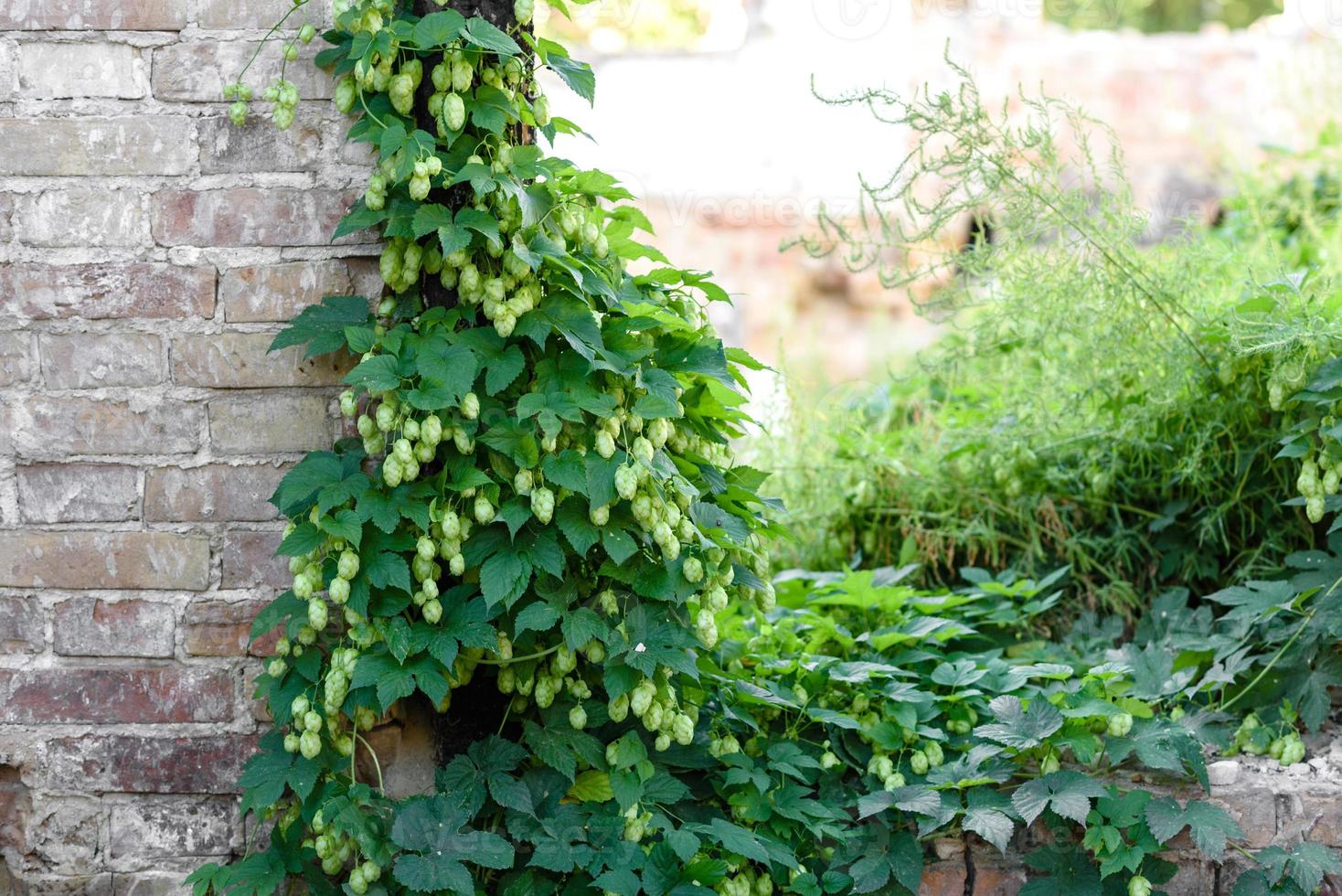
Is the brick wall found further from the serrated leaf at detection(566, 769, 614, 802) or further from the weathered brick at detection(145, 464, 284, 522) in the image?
the serrated leaf at detection(566, 769, 614, 802)

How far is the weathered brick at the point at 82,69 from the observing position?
1.76 meters

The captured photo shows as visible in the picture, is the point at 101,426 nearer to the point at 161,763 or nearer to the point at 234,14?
the point at 161,763

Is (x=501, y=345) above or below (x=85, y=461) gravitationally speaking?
above

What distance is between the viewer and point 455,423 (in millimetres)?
1648

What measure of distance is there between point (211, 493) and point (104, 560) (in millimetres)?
205

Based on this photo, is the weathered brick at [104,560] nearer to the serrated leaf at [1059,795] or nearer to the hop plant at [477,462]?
the hop plant at [477,462]

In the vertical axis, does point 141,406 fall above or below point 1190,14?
below

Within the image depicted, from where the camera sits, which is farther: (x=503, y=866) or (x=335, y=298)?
(x=335, y=298)

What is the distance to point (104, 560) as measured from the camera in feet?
5.93

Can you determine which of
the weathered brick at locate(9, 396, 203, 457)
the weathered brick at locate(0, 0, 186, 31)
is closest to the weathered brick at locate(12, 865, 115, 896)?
the weathered brick at locate(9, 396, 203, 457)

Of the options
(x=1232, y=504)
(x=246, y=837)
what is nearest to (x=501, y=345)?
(x=246, y=837)

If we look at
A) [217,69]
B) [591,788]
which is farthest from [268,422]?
[591,788]

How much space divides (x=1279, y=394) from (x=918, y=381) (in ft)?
→ 3.90

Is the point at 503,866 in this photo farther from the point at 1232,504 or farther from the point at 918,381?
the point at 918,381
